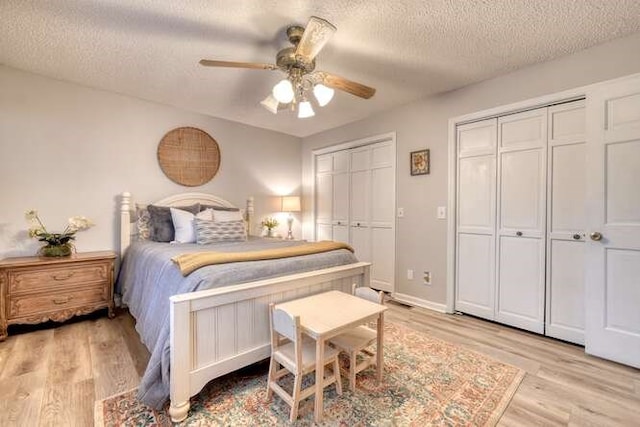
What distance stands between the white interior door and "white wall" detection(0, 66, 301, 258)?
3829 mm

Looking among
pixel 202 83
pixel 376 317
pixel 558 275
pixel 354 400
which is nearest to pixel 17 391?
pixel 354 400

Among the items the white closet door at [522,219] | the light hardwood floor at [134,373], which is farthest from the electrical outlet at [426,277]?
the white closet door at [522,219]

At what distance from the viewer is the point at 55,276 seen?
254 centimetres

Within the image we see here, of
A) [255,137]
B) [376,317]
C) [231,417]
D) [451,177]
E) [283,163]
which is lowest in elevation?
[231,417]

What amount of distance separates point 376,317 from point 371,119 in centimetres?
277

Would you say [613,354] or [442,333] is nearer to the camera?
[613,354]

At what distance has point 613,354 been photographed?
206cm

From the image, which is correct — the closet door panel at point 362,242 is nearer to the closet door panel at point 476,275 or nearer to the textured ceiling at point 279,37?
the closet door panel at point 476,275

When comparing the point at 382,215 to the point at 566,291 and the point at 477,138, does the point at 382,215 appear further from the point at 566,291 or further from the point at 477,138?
the point at 566,291

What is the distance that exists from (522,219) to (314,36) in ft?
7.54

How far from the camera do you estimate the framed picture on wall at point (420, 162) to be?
3.18 meters

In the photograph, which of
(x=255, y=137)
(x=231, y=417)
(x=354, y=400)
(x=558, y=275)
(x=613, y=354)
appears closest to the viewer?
(x=231, y=417)

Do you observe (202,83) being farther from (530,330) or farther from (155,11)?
(530,330)

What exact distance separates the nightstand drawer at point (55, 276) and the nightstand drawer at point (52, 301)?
7 cm
